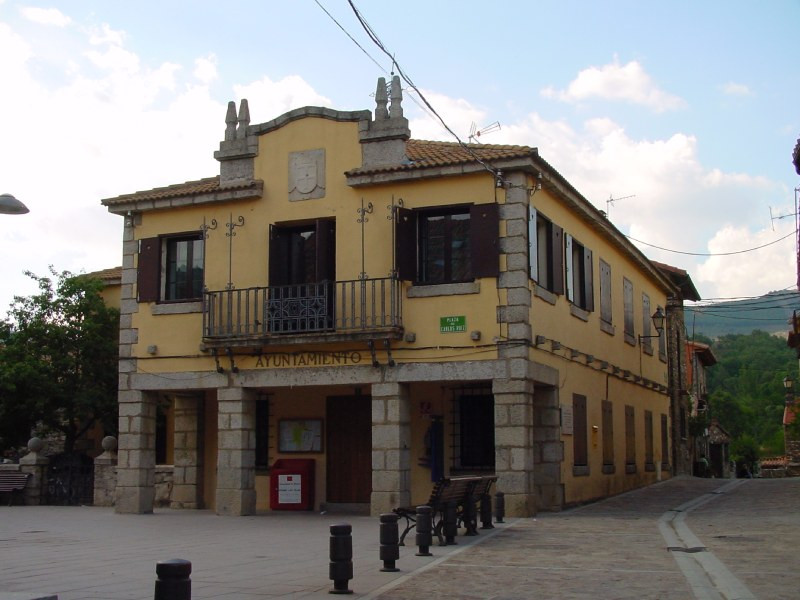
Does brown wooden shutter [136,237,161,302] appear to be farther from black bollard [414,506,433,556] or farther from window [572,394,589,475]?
black bollard [414,506,433,556]

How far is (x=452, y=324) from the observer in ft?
60.5

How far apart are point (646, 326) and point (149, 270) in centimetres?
1514

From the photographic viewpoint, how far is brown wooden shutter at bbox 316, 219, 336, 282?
19.5 metres

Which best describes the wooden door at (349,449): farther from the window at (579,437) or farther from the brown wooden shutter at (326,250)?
the window at (579,437)

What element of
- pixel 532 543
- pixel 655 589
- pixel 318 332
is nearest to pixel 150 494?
pixel 318 332

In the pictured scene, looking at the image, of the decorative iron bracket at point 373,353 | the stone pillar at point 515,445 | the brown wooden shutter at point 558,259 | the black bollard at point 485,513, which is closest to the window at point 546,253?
the brown wooden shutter at point 558,259

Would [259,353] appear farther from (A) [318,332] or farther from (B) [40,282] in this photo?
(B) [40,282]

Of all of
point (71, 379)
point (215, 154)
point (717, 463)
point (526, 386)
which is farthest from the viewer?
point (717, 463)

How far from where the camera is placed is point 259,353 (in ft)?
65.6

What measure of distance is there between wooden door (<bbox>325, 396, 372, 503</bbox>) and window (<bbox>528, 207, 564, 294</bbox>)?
4565 mm

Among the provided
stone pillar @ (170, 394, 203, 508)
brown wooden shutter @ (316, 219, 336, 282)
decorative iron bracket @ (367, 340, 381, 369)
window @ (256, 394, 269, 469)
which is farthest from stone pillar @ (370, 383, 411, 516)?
stone pillar @ (170, 394, 203, 508)

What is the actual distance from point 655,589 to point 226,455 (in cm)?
1194

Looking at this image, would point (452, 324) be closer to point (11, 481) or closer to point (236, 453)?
point (236, 453)

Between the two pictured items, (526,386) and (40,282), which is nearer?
(526,386)
